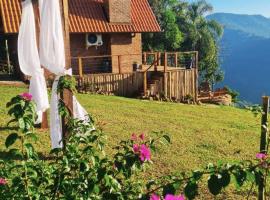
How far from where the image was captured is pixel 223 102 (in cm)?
2122

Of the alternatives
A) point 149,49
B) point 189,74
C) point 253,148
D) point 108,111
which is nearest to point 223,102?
point 189,74

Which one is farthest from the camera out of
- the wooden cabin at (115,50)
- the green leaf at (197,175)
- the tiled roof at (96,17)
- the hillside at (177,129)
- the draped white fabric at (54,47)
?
the tiled roof at (96,17)

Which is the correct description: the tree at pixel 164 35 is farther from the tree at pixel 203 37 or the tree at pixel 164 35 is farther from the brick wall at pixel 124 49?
the brick wall at pixel 124 49

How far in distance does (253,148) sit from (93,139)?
254 inches

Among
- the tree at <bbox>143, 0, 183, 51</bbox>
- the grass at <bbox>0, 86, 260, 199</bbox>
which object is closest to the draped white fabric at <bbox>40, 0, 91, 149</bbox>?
the grass at <bbox>0, 86, 260, 199</bbox>

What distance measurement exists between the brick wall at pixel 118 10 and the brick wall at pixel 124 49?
2.65 feet

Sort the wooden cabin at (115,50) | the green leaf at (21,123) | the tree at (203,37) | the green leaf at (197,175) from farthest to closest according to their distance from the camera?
the tree at (203,37) < the wooden cabin at (115,50) < the green leaf at (21,123) < the green leaf at (197,175)

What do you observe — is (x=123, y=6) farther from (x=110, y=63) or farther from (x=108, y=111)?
(x=108, y=111)

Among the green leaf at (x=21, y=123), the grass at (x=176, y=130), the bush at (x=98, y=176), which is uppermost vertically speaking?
the green leaf at (x=21, y=123)

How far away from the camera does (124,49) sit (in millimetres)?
21578

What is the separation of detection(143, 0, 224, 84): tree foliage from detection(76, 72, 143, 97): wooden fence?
60.2 feet

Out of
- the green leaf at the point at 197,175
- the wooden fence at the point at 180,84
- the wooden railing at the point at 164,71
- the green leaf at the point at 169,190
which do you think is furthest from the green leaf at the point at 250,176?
the wooden fence at the point at 180,84

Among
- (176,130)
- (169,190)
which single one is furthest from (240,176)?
(176,130)

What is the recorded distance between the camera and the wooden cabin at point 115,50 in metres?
18.0
